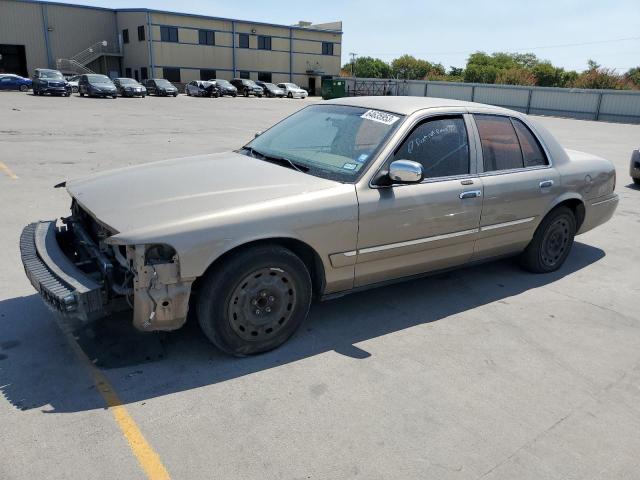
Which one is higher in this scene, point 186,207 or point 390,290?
point 186,207

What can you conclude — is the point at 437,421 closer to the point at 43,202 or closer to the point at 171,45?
the point at 43,202

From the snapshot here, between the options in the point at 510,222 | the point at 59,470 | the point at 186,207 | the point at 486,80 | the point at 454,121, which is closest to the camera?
the point at 59,470

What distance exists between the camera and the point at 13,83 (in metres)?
36.2

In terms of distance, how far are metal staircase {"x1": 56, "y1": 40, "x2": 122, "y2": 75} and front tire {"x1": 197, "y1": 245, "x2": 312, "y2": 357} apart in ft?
171

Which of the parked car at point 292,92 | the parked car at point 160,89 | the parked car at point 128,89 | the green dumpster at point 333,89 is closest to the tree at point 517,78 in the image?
the green dumpster at point 333,89

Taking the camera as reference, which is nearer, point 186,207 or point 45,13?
point 186,207

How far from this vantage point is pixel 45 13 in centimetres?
4825

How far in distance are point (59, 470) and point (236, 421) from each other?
2.84 feet

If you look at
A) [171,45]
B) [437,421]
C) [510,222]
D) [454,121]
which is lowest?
[437,421]

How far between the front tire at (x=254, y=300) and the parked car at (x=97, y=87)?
1346 inches

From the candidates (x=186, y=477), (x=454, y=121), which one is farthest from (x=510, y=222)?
(x=186, y=477)

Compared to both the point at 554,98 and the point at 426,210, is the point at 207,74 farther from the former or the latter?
the point at 426,210

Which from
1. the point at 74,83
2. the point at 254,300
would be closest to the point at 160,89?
the point at 74,83

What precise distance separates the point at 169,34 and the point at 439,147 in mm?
50942
